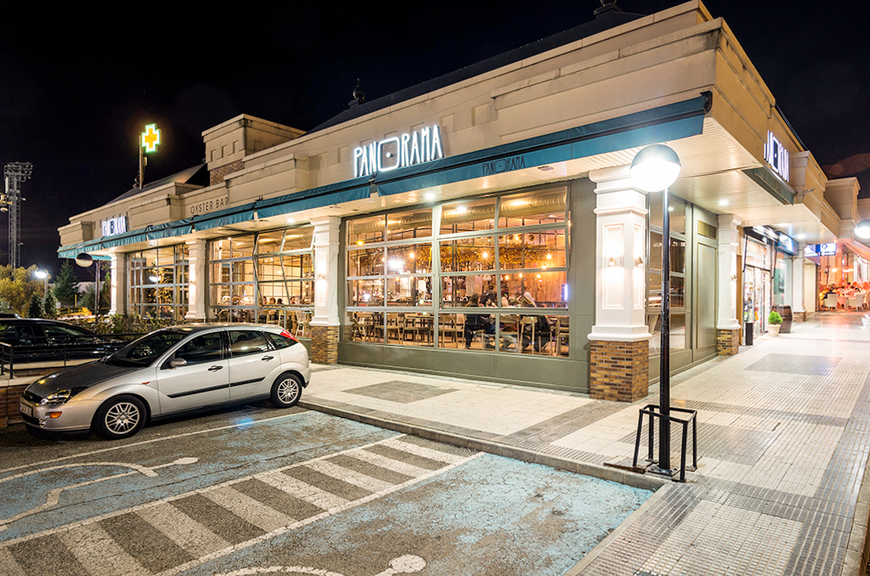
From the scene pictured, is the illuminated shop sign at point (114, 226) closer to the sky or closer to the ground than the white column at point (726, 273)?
closer to the sky

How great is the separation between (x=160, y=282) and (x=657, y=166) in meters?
21.7

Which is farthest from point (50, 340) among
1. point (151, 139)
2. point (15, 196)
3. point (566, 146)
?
point (15, 196)

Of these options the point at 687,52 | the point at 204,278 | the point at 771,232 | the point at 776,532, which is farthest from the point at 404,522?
the point at 771,232

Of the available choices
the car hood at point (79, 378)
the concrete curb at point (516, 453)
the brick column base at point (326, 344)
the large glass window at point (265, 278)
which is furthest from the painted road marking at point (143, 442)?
the large glass window at point (265, 278)

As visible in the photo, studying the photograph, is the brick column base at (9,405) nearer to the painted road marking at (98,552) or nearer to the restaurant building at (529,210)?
the painted road marking at (98,552)

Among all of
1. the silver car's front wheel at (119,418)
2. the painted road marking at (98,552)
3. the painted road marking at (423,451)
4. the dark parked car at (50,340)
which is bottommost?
the painted road marking at (423,451)

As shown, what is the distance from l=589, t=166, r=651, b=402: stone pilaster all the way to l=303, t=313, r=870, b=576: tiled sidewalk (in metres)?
0.50

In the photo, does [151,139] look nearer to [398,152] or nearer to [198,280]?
[198,280]

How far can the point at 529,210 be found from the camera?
10.3 m

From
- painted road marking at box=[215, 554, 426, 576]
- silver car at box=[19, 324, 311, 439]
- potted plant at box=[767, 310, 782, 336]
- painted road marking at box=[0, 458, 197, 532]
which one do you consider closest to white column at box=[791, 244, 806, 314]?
potted plant at box=[767, 310, 782, 336]

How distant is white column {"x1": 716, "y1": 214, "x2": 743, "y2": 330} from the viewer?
14016 mm

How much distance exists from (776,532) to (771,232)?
17017 millimetres

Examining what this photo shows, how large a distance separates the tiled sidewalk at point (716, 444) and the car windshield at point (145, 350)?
8.63ft

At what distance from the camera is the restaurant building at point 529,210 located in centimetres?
768
